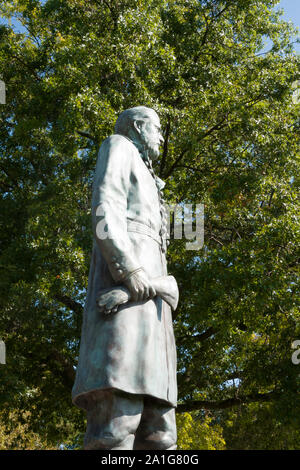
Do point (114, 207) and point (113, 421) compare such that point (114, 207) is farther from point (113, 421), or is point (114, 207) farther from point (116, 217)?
point (113, 421)

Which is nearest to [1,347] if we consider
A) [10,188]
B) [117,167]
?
[10,188]

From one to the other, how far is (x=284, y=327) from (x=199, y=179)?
4076mm

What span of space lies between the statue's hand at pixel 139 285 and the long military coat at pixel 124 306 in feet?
0.15

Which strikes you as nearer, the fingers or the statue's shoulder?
the fingers

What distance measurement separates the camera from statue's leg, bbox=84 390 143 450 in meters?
3.40

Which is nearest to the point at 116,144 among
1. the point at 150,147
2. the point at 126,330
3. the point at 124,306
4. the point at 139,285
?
the point at 150,147

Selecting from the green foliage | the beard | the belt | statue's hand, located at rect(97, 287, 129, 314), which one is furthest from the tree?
statue's hand, located at rect(97, 287, 129, 314)

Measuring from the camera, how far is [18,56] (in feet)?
49.6

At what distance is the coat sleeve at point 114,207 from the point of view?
374 centimetres

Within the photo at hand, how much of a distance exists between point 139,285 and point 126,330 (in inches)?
11.7

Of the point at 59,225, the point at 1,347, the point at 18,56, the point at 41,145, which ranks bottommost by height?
the point at 1,347

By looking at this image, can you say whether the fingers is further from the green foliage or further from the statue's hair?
the green foliage

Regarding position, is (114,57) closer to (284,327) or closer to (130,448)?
(284,327)

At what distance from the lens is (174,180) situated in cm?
1364
